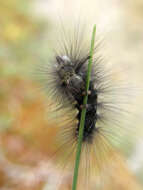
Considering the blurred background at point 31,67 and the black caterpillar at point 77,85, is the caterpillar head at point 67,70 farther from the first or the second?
the blurred background at point 31,67

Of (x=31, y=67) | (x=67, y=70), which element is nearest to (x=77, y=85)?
(x=67, y=70)

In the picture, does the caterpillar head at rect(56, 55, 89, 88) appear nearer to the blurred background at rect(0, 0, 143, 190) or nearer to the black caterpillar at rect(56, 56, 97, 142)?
the black caterpillar at rect(56, 56, 97, 142)

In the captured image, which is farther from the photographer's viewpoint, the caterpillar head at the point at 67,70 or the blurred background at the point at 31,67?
the blurred background at the point at 31,67

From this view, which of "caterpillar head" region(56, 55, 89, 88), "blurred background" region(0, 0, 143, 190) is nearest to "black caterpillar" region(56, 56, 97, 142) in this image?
"caterpillar head" region(56, 55, 89, 88)

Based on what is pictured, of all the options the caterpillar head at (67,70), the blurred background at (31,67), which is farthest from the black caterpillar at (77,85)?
the blurred background at (31,67)

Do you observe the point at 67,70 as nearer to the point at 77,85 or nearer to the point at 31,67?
the point at 77,85

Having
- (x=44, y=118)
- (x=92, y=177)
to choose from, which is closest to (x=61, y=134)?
(x=92, y=177)
